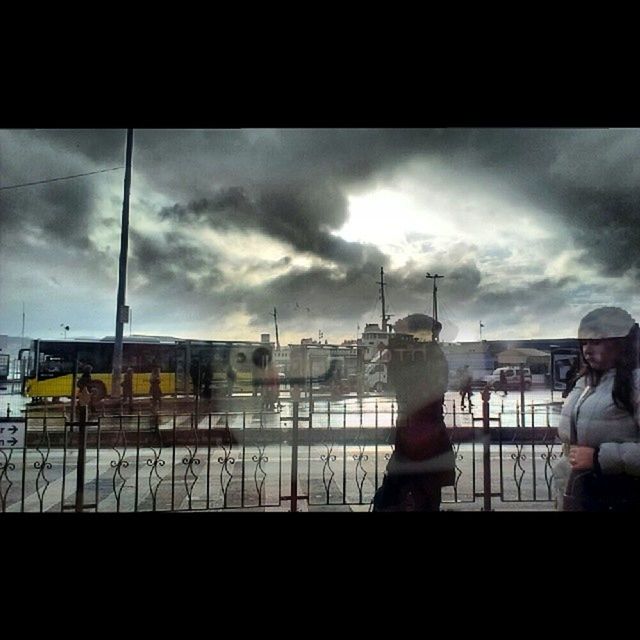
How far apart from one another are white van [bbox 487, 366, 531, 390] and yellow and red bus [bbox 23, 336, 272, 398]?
1.86 m

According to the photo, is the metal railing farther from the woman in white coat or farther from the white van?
the woman in white coat

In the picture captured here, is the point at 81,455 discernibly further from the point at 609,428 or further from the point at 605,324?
the point at 605,324

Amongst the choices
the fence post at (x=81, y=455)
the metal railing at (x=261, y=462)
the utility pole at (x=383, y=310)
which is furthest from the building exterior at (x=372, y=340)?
the fence post at (x=81, y=455)

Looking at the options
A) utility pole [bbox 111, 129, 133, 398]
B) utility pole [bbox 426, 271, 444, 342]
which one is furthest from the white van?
utility pole [bbox 111, 129, 133, 398]

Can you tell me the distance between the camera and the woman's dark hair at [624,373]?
2248 millimetres

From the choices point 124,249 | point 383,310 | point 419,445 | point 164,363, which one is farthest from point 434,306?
point 164,363

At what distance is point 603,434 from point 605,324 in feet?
2.02

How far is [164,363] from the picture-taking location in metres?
5.82
